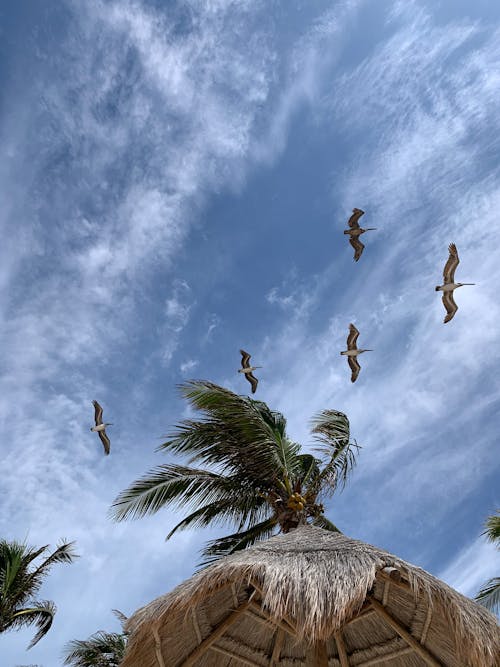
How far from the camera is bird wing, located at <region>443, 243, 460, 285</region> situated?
33.7 ft

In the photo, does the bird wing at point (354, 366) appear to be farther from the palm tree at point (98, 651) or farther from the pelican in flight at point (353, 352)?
the palm tree at point (98, 651)

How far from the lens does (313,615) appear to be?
477 cm

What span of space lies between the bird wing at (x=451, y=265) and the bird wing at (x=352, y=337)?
176 cm

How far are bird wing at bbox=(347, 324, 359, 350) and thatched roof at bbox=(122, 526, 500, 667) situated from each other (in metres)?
4.67

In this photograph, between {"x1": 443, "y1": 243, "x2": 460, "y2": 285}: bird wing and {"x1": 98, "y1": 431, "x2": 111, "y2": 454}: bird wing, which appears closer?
{"x1": 443, "y1": 243, "x2": 460, "y2": 285}: bird wing

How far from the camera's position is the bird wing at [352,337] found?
1105 centimetres

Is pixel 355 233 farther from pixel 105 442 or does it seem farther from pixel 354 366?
pixel 105 442

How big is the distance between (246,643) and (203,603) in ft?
3.12

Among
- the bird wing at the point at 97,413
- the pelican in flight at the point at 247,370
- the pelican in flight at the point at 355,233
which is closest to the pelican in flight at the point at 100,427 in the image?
the bird wing at the point at 97,413

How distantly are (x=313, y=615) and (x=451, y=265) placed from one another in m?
7.14

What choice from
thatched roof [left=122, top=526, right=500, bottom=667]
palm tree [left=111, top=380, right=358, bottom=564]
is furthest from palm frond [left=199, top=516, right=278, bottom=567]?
thatched roof [left=122, top=526, right=500, bottom=667]

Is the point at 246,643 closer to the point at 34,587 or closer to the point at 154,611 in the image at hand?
the point at 154,611

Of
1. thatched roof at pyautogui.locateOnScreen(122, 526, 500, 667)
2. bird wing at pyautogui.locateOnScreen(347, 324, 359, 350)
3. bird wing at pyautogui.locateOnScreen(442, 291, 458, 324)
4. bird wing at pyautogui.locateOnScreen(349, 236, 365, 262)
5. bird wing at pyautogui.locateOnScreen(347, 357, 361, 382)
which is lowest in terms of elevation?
thatched roof at pyautogui.locateOnScreen(122, 526, 500, 667)

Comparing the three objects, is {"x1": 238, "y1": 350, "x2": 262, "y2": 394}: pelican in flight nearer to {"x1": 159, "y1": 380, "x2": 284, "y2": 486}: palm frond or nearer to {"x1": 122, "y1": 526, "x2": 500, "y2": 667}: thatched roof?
{"x1": 159, "y1": 380, "x2": 284, "y2": 486}: palm frond
